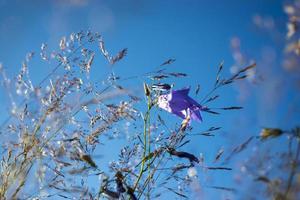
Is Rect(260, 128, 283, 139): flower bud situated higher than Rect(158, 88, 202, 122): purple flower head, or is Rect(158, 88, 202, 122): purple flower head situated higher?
Rect(158, 88, 202, 122): purple flower head

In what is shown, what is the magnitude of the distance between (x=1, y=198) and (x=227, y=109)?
0.67 metres

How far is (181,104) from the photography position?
1418 mm

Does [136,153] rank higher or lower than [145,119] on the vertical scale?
lower

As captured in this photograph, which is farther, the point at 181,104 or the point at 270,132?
the point at 181,104

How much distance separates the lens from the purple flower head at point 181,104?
1358mm

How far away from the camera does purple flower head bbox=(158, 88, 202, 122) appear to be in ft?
4.46

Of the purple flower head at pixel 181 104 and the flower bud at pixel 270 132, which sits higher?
the purple flower head at pixel 181 104

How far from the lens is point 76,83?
1.40m

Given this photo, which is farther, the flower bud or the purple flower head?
the purple flower head

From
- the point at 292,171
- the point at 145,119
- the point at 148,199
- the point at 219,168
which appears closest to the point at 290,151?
the point at 292,171

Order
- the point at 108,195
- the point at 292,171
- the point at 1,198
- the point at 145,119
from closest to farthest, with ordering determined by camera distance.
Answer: the point at 292,171, the point at 108,195, the point at 1,198, the point at 145,119

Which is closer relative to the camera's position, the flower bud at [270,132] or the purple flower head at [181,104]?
the flower bud at [270,132]

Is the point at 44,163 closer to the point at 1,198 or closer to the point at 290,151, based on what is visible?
the point at 1,198

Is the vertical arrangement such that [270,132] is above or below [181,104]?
below
